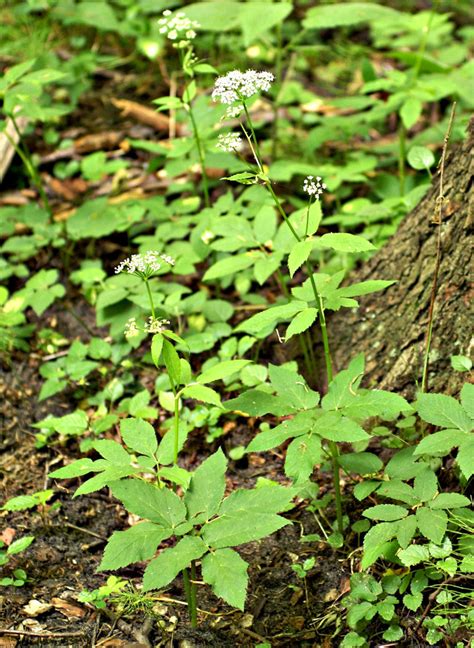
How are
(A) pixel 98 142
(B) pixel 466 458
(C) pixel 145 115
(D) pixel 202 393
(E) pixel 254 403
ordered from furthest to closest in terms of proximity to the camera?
(C) pixel 145 115
(A) pixel 98 142
(E) pixel 254 403
(D) pixel 202 393
(B) pixel 466 458

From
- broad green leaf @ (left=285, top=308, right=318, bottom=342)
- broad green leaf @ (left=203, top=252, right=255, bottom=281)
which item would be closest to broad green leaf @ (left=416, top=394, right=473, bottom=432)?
broad green leaf @ (left=285, top=308, right=318, bottom=342)

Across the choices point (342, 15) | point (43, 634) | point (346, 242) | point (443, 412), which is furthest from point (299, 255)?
point (342, 15)

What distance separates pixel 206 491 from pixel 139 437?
0.79 ft

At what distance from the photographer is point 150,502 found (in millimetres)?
1750

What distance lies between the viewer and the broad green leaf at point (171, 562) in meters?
1.58

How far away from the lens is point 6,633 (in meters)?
1.79

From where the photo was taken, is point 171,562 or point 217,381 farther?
point 217,381

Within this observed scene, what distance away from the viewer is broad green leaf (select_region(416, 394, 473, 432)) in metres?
1.81

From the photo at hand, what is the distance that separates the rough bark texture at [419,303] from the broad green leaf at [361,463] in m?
0.33

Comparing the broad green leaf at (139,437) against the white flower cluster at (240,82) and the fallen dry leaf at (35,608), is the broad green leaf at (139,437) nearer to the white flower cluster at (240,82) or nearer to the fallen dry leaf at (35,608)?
the fallen dry leaf at (35,608)

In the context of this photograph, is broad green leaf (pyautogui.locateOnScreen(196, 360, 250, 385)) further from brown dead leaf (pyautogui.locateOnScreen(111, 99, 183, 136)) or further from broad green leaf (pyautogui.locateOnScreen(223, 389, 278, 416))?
brown dead leaf (pyautogui.locateOnScreen(111, 99, 183, 136))

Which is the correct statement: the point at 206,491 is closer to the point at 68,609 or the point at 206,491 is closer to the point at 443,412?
the point at 68,609

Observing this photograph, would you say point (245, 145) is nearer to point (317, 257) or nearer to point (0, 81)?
point (317, 257)

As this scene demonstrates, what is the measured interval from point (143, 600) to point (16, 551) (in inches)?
15.3
